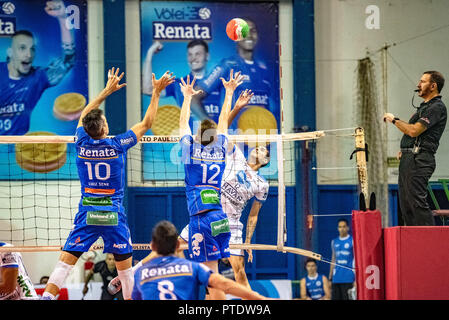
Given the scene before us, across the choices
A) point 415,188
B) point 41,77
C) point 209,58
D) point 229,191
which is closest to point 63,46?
point 41,77

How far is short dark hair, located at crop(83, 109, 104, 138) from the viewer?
335 inches

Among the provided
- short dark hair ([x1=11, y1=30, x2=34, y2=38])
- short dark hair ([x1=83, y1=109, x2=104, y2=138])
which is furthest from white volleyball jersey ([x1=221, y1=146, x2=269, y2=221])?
short dark hair ([x1=11, y1=30, x2=34, y2=38])

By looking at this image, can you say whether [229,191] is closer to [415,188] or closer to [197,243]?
[197,243]

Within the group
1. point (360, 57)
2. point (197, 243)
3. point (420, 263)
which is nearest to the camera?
point (420, 263)

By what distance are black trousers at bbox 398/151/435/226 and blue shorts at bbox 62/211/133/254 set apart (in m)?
3.68

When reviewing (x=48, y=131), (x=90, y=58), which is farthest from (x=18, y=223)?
(x=90, y=58)

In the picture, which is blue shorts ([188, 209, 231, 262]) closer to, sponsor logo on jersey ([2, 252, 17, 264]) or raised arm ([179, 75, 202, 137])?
raised arm ([179, 75, 202, 137])

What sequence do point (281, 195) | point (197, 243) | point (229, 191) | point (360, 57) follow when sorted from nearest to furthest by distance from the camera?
point (197, 243), point (281, 195), point (229, 191), point (360, 57)

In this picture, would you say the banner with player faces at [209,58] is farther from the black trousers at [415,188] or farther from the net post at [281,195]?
the black trousers at [415,188]

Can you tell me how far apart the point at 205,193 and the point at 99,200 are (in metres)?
1.39

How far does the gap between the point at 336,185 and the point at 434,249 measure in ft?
28.9

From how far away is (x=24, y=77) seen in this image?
16.0 metres

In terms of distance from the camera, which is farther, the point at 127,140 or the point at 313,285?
the point at 313,285

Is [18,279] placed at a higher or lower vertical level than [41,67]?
lower
